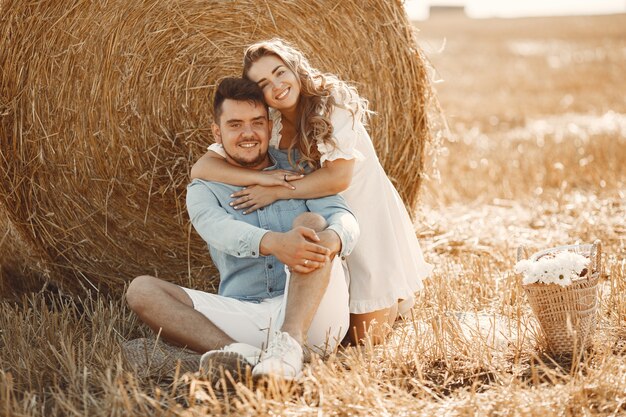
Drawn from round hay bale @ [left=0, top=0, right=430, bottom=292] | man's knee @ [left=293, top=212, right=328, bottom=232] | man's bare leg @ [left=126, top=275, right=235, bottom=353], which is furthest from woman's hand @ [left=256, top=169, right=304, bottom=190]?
round hay bale @ [left=0, top=0, right=430, bottom=292]

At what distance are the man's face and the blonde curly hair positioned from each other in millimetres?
166

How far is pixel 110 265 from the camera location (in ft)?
15.4

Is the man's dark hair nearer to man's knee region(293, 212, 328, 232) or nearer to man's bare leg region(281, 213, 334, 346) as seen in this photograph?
man's knee region(293, 212, 328, 232)

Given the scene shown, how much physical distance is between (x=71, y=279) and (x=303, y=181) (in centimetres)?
164

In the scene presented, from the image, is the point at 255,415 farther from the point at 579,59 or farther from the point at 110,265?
the point at 579,59

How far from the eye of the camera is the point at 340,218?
146 inches

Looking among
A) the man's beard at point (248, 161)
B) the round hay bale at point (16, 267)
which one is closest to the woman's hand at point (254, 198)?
the man's beard at point (248, 161)

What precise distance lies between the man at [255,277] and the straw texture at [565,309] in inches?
31.6

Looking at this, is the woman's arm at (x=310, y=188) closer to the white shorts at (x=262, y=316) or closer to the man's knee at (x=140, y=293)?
the white shorts at (x=262, y=316)

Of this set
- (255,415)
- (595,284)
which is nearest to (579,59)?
(595,284)

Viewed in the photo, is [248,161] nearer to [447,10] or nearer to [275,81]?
[275,81]

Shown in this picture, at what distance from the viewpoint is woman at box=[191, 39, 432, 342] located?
384 cm

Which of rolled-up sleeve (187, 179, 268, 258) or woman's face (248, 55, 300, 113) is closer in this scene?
rolled-up sleeve (187, 179, 268, 258)

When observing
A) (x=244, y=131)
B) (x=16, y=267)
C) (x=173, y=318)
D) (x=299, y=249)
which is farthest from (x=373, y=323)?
(x=16, y=267)
